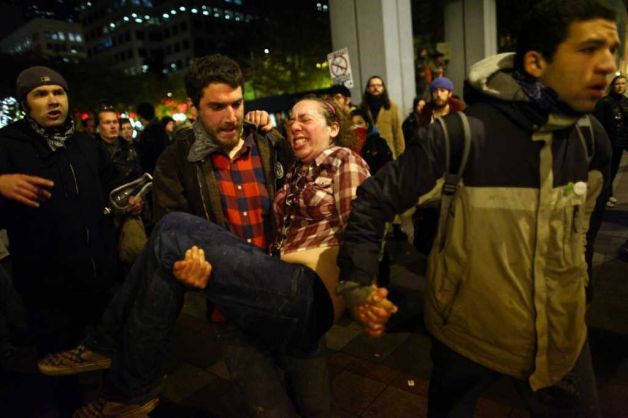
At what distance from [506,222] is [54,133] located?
8.82 feet

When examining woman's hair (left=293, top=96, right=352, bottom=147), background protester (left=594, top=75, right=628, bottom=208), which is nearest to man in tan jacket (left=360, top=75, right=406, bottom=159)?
background protester (left=594, top=75, right=628, bottom=208)

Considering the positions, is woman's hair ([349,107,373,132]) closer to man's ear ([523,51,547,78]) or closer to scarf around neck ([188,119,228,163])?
scarf around neck ([188,119,228,163])

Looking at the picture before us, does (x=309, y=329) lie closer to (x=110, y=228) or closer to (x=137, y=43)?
(x=110, y=228)

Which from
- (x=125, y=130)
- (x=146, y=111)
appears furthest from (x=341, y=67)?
(x=125, y=130)

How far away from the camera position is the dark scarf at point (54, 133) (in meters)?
2.83

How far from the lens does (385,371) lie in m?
3.39

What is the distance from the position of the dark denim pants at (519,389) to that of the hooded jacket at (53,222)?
2.23 meters

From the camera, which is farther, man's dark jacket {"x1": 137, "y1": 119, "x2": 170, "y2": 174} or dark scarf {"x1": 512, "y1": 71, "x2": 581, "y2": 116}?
man's dark jacket {"x1": 137, "y1": 119, "x2": 170, "y2": 174}

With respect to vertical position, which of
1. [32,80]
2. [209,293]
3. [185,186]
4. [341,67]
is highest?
[341,67]

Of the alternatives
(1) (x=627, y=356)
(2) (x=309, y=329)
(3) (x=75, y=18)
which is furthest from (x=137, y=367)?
(3) (x=75, y=18)

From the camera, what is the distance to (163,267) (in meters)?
1.85

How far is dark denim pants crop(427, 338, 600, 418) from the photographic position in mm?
1852

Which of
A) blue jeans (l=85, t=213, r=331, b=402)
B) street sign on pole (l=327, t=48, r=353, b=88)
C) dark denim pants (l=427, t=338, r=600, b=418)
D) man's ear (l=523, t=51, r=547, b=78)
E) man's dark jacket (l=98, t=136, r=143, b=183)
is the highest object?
street sign on pole (l=327, t=48, r=353, b=88)

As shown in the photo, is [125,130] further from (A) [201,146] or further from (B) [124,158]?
(A) [201,146]
